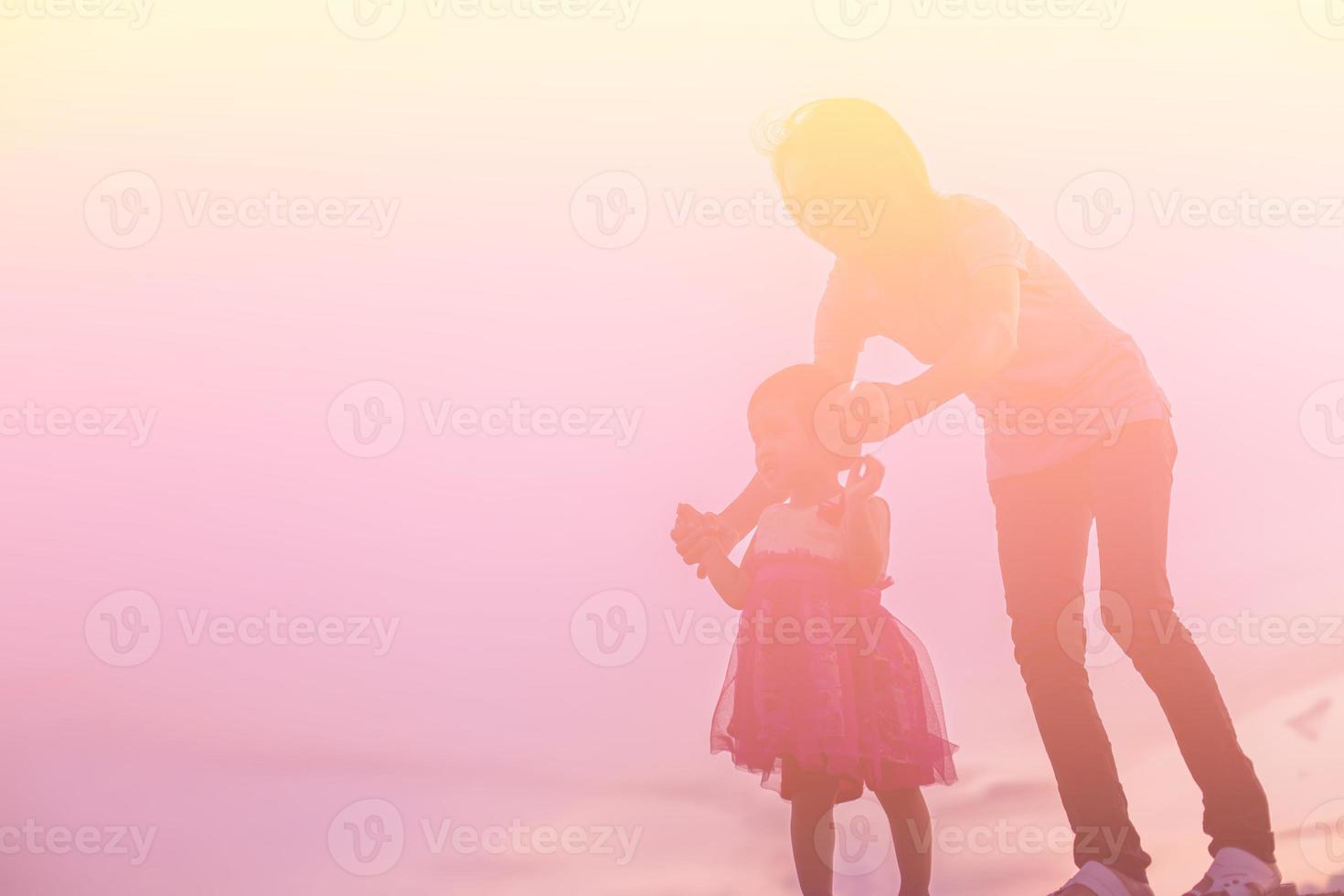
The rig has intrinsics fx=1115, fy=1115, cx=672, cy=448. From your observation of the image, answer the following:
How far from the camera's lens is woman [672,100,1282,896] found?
5.71ft

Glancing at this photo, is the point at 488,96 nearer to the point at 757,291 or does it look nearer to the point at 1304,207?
the point at 757,291

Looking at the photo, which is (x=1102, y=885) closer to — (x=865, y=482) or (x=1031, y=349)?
(x=865, y=482)

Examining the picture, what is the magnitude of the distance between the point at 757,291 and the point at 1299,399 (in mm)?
1064

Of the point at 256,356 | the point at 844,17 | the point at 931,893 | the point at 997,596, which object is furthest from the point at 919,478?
the point at 256,356

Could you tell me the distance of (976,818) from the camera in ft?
6.57

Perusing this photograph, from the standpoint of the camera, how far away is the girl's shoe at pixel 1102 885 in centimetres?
173
